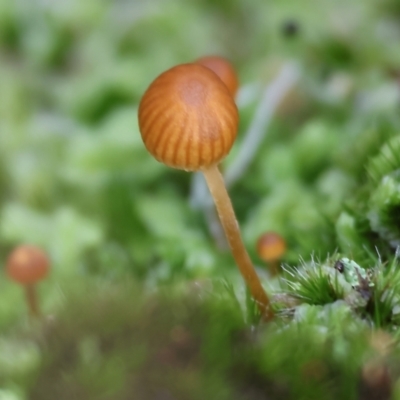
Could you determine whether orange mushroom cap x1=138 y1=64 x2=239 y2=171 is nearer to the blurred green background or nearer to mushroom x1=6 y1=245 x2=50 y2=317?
the blurred green background

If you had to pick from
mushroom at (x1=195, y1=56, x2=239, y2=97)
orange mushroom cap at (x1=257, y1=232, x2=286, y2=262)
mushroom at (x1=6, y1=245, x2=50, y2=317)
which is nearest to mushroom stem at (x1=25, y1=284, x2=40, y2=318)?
mushroom at (x1=6, y1=245, x2=50, y2=317)

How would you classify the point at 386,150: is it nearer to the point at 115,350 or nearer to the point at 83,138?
the point at 115,350

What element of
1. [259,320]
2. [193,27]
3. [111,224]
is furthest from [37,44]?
[259,320]

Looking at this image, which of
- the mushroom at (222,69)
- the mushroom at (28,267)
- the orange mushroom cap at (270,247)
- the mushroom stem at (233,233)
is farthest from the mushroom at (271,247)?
the mushroom at (28,267)

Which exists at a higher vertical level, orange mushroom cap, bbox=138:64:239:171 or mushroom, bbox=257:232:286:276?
orange mushroom cap, bbox=138:64:239:171

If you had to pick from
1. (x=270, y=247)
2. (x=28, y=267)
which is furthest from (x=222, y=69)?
(x=28, y=267)
